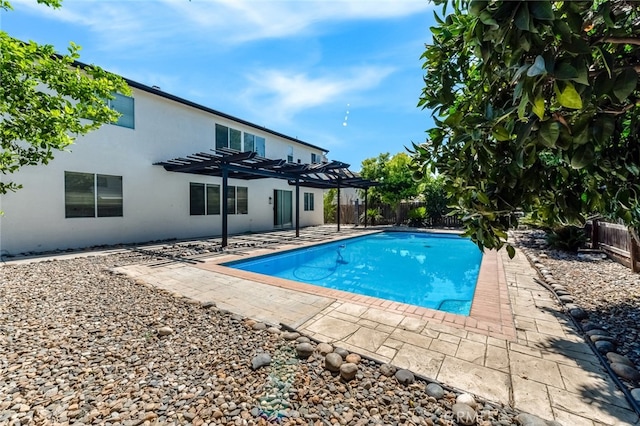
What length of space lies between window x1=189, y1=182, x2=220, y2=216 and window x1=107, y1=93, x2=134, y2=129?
317 cm

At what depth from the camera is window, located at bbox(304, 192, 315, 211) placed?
63.9ft

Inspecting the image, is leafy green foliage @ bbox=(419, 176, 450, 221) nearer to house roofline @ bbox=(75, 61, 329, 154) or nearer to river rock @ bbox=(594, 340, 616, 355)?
house roofline @ bbox=(75, 61, 329, 154)

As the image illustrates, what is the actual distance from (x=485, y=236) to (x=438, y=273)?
259 inches

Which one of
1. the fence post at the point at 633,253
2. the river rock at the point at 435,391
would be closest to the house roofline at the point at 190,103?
the river rock at the point at 435,391

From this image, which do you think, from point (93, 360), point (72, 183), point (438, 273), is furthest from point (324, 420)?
point (72, 183)

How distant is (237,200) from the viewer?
1423cm

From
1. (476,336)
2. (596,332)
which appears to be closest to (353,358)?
(476,336)

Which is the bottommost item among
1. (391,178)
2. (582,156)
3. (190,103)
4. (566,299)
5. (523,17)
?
(566,299)

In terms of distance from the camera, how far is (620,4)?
1.50 meters

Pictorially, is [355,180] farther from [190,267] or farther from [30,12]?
[30,12]

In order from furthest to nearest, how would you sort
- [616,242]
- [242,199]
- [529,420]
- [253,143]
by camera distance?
1. [253,143]
2. [242,199]
3. [616,242]
4. [529,420]

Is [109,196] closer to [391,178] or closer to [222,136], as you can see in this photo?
[222,136]

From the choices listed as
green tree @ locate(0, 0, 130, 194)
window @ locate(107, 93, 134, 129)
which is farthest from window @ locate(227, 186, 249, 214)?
green tree @ locate(0, 0, 130, 194)

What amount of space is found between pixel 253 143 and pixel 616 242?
47.1 feet
